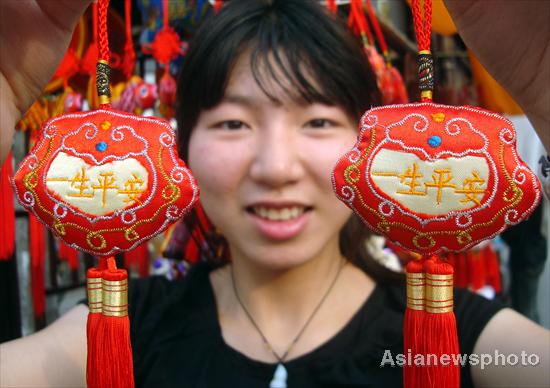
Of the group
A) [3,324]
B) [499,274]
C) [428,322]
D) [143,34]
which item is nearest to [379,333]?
[428,322]

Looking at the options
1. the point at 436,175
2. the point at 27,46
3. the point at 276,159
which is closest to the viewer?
the point at 436,175

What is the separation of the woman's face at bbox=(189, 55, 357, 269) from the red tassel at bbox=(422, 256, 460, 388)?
0.31 metres

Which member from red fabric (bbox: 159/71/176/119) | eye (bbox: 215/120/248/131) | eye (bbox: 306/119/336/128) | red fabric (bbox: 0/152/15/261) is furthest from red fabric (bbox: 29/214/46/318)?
eye (bbox: 306/119/336/128)

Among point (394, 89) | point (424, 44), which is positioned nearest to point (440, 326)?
point (424, 44)

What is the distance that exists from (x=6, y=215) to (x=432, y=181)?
87 centimetres

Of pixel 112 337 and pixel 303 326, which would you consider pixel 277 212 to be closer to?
pixel 303 326

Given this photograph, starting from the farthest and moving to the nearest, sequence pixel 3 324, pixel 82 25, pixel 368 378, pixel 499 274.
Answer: pixel 499 274
pixel 82 25
pixel 3 324
pixel 368 378

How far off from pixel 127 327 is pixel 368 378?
0.47 meters

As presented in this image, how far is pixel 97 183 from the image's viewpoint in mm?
507

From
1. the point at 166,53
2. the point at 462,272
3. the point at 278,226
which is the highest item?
the point at 166,53

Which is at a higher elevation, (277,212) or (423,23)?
(423,23)

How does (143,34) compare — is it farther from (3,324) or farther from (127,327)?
(127,327)

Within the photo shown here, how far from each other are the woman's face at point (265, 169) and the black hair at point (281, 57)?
20mm

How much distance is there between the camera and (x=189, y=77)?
88 cm
